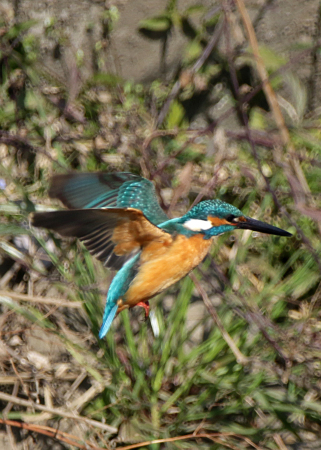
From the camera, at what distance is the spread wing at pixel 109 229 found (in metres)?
1.33

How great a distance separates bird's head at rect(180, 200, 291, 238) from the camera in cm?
157

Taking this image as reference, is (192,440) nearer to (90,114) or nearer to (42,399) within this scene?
(42,399)

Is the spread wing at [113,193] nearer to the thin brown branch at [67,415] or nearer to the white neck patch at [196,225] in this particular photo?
the white neck patch at [196,225]

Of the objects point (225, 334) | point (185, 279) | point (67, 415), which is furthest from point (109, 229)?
point (67, 415)

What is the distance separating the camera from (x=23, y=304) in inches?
93.6

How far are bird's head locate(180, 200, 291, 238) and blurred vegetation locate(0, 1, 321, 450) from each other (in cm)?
29

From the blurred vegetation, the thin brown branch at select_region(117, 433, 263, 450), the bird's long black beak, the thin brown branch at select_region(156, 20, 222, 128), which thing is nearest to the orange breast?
the bird's long black beak

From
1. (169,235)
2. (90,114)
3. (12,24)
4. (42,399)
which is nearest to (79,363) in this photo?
(42,399)

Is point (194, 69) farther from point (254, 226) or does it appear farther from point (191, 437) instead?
point (191, 437)

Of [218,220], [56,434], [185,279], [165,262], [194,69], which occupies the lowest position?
[56,434]

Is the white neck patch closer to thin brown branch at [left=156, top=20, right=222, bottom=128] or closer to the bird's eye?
the bird's eye

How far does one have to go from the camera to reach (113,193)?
1837 millimetres

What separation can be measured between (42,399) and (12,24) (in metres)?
1.61

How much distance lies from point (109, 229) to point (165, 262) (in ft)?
0.62
